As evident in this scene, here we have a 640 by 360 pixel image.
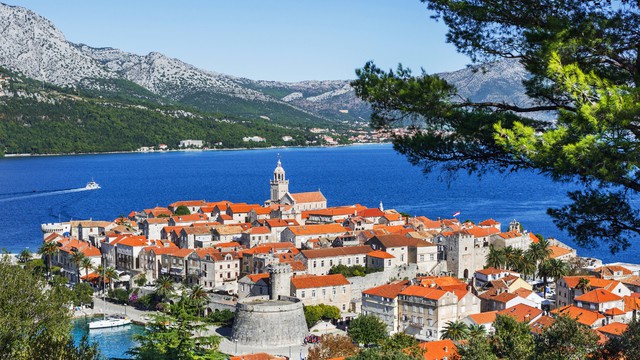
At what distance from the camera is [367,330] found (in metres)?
41.2

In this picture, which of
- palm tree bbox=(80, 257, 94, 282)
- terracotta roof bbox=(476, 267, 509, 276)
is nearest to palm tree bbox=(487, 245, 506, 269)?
terracotta roof bbox=(476, 267, 509, 276)

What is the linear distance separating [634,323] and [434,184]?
457 ft

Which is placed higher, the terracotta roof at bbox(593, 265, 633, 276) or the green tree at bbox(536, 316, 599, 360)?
the green tree at bbox(536, 316, 599, 360)

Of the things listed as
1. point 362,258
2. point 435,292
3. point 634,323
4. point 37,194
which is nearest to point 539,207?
point 362,258

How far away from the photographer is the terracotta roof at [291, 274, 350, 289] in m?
47.9

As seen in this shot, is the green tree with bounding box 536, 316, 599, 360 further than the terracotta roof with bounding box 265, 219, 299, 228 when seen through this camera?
No

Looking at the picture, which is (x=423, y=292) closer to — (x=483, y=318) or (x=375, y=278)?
(x=483, y=318)

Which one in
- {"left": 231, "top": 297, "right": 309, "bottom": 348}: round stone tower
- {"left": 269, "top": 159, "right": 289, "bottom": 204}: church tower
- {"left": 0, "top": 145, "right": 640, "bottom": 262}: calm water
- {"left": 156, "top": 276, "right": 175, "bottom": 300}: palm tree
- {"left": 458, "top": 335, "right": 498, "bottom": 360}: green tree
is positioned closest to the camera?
{"left": 458, "top": 335, "right": 498, "bottom": 360}: green tree

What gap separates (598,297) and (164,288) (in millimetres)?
27303

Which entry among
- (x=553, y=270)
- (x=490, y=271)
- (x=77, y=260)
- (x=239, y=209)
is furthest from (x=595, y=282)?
(x=77, y=260)

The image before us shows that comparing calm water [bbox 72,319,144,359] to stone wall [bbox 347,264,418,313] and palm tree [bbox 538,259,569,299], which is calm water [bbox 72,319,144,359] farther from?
palm tree [bbox 538,259,569,299]

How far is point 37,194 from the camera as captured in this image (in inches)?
4793

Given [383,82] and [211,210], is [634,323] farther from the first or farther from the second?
[211,210]

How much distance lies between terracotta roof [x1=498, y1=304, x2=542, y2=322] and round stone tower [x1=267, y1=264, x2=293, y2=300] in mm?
12819
